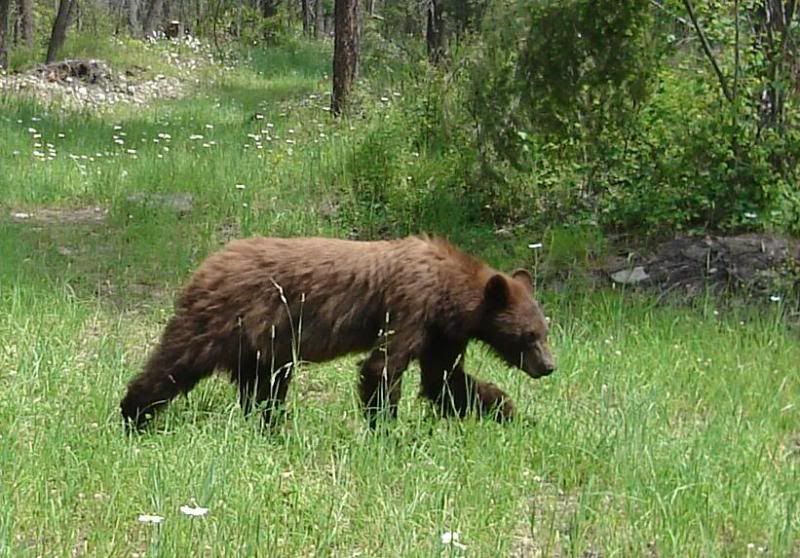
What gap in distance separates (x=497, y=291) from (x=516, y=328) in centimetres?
21

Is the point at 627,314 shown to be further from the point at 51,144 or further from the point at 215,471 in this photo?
the point at 51,144

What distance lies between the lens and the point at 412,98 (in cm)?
1146

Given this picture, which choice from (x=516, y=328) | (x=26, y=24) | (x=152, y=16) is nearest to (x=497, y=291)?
(x=516, y=328)

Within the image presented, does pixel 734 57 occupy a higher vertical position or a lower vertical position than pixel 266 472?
higher

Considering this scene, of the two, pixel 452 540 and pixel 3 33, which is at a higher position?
pixel 3 33

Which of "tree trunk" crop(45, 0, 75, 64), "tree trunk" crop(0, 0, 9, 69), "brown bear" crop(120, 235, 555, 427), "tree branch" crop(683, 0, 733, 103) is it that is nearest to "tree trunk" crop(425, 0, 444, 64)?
"tree trunk" crop(45, 0, 75, 64)

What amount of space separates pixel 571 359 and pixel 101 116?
11972 millimetres

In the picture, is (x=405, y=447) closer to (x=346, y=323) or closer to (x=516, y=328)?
(x=346, y=323)

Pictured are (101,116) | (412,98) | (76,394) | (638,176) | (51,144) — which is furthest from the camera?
(101,116)

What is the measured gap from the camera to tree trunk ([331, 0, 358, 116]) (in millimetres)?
14812

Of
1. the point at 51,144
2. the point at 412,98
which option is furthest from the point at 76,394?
the point at 51,144

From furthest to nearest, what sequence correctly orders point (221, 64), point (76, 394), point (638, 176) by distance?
point (221, 64) → point (638, 176) → point (76, 394)

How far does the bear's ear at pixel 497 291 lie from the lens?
549 centimetres

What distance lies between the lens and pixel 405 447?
5004 millimetres
